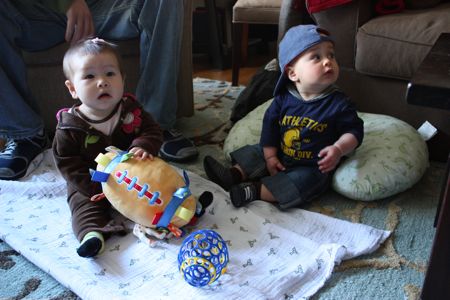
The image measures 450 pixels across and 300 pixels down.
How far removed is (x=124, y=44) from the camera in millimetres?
1358

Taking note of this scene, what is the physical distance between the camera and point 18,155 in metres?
1.20

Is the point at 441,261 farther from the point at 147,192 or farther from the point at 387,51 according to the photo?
the point at 387,51

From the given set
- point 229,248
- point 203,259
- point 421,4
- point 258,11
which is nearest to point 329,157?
point 229,248

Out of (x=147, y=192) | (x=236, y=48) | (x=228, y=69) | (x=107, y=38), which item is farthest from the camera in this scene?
(x=228, y=69)

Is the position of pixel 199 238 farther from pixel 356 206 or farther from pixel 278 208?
pixel 356 206

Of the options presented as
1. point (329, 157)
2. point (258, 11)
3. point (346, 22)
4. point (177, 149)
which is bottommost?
point (177, 149)

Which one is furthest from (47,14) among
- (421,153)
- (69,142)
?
(421,153)

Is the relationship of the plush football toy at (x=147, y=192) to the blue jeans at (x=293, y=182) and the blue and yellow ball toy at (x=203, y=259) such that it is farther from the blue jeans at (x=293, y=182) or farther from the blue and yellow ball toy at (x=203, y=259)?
the blue jeans at (x=293, y=182)

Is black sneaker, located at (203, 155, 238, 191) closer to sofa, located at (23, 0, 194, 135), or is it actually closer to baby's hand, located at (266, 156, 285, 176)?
baby's hand, located at (266, 156, 285, 176)

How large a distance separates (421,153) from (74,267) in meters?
0.90

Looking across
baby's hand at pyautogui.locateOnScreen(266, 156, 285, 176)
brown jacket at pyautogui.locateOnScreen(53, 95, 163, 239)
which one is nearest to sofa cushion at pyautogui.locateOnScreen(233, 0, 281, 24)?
baby's hand at pyautogui.locateOnScreen(266, 156, 285, 176)

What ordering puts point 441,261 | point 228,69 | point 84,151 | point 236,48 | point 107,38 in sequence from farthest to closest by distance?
point 228,69, point 236,48, point 107,38, point 84,151, point 441,261

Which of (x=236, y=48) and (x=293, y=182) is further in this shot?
(x=236, y=48)

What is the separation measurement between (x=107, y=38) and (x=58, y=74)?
0.20 m
